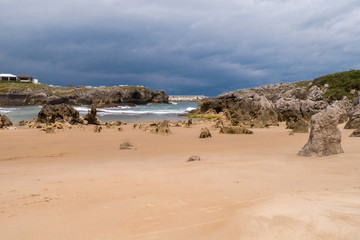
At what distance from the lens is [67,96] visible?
9581cm

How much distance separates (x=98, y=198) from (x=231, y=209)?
5.90ft

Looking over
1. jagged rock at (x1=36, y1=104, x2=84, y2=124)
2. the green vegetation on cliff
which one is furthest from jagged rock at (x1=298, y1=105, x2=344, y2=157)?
the green vegetation on cliff

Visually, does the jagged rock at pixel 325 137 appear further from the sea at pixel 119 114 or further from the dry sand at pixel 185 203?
the sea at pixel 119 114

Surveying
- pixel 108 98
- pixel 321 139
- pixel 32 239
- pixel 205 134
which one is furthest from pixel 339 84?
pixel 108 98

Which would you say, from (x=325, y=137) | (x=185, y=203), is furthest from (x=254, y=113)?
(x=185, y=203)

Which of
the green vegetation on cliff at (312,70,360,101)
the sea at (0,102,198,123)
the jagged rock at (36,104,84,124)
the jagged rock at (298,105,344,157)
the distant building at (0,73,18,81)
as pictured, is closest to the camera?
the jagged rock at (298,105,344,157)

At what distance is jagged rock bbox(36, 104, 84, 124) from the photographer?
2383 cm

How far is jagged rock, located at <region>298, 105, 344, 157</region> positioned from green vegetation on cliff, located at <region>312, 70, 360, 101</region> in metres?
36.6

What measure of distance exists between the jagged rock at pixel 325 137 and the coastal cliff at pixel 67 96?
85294 millimetres

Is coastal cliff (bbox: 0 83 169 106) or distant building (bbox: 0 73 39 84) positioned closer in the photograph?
coastal cliff (bbox: 0 83 169 106)

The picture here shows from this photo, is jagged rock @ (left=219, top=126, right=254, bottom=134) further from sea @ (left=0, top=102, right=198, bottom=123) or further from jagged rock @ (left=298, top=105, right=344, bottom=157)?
sea @ (left=0, top=102, right=198, bottom=123)

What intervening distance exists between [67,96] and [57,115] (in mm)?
77846

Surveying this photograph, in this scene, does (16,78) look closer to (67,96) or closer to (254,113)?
(67,96)

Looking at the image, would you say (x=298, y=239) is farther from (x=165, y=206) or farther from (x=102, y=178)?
(x=102, y=178)
